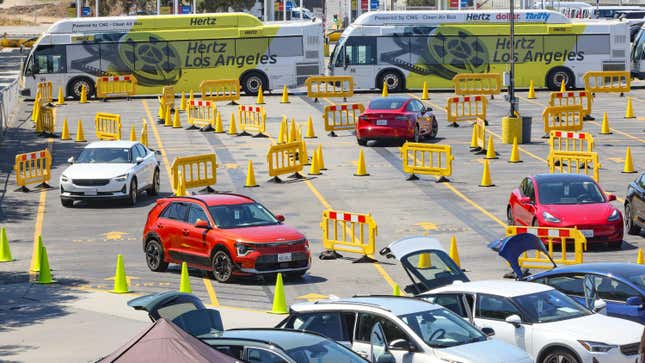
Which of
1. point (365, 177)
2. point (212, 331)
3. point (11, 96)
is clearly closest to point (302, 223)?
point (365, 177)

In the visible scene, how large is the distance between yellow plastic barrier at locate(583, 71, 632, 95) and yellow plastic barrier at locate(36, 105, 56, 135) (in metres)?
21.0

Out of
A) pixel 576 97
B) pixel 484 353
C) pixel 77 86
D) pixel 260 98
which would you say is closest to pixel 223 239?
pixel 484 353

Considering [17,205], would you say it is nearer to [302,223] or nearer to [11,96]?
[302,223]

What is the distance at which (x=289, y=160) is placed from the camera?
35.8m

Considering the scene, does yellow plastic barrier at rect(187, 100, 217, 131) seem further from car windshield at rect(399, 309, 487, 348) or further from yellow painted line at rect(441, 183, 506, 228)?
car windshield at rect(399, 309, 487, 348)

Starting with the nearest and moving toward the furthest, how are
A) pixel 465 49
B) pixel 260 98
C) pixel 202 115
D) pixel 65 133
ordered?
pixel 65 133 → pixel 202 115 → pixel 260 98 → pixel 465 49

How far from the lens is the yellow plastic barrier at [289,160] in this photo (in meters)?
35.1

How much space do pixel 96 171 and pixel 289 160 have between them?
606 centimetres

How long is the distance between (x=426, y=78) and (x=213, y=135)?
15.4 meters

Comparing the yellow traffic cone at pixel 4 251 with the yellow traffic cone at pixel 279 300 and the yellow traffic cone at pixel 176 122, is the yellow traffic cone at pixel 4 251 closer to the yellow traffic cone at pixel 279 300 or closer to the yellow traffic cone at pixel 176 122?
the yellow traffic cone at pixel 279 300

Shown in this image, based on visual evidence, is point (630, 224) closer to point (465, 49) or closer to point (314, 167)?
point (314, 167)

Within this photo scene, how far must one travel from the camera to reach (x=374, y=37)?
57.5m

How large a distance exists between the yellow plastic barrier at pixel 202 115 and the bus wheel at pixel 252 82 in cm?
1018

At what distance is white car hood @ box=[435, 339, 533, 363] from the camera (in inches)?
557
